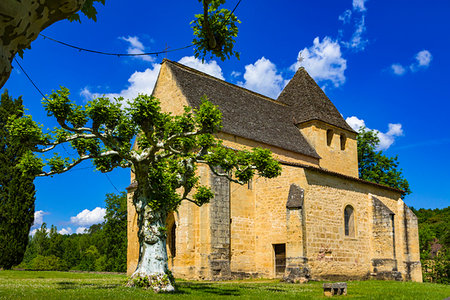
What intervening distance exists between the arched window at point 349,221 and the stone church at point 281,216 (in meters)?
0.06

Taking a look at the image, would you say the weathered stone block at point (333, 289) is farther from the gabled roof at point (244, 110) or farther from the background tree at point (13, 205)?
the background tree at point (13, 205)

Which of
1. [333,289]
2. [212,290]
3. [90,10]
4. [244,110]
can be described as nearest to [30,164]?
[212,290]

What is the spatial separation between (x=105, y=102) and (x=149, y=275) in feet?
17.1

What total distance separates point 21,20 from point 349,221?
73.8ft

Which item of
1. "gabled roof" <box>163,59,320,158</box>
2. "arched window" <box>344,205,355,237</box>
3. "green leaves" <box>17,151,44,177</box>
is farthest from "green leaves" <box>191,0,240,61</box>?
"arched window" <box>344,205,355,237</box>

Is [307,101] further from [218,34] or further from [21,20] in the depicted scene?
[21,20]

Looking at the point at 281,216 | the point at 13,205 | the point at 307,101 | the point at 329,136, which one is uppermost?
the point at 307,101

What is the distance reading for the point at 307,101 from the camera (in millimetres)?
29234

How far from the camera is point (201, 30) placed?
21.1ft

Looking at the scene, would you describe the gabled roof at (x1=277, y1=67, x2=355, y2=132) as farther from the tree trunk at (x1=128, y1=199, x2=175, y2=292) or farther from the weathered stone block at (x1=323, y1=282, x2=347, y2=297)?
the tree trunk at (x1=128, y1=199, x2=175, y2=292)

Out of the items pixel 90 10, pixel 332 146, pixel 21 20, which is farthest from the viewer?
pixel 332 146

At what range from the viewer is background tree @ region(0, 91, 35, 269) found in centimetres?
2377

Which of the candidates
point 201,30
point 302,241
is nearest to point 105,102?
point 201,30

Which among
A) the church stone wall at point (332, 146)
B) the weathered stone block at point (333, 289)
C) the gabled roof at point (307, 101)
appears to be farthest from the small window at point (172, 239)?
the gabled roof at point (307, 101)
